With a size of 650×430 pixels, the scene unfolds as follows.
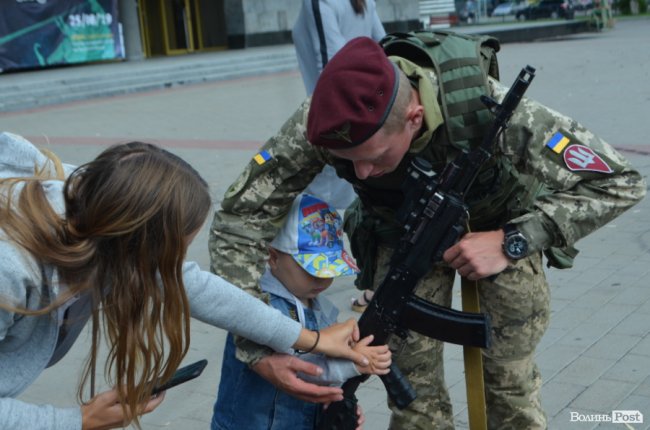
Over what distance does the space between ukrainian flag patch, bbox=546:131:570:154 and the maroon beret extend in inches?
17.6

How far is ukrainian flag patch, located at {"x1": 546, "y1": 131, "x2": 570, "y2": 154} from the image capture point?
2420mm

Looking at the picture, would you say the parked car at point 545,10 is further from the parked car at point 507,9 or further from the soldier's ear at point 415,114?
the soldier's ear at point 415,114

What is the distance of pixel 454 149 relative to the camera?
97.6 inches

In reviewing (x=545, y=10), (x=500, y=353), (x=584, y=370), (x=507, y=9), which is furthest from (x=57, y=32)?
(x=507, y=9)

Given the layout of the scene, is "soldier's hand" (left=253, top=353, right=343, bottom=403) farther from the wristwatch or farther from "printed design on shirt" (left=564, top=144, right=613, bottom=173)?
"printed design on shirt" (left=564, top=144, right=613, bottom=173)

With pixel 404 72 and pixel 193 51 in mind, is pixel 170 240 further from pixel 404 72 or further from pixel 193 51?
pixel 193 51

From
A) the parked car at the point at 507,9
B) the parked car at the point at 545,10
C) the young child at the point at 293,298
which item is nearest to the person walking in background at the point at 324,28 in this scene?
the young child at the point at 293,298

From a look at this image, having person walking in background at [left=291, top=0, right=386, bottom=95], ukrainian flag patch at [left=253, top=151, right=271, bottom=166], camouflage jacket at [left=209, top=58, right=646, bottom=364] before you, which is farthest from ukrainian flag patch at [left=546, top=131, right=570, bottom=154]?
person walking in background at [left=291, top=0, right=386, bottom=95]

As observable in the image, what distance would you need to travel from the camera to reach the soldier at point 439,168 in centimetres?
231

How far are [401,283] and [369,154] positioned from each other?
15.5 inches

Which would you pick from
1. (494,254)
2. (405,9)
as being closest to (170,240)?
(494,254)

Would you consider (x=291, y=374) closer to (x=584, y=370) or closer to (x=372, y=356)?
(x=372, y=356)

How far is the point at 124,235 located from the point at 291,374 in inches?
28.6

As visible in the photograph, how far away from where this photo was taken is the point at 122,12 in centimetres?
2133
